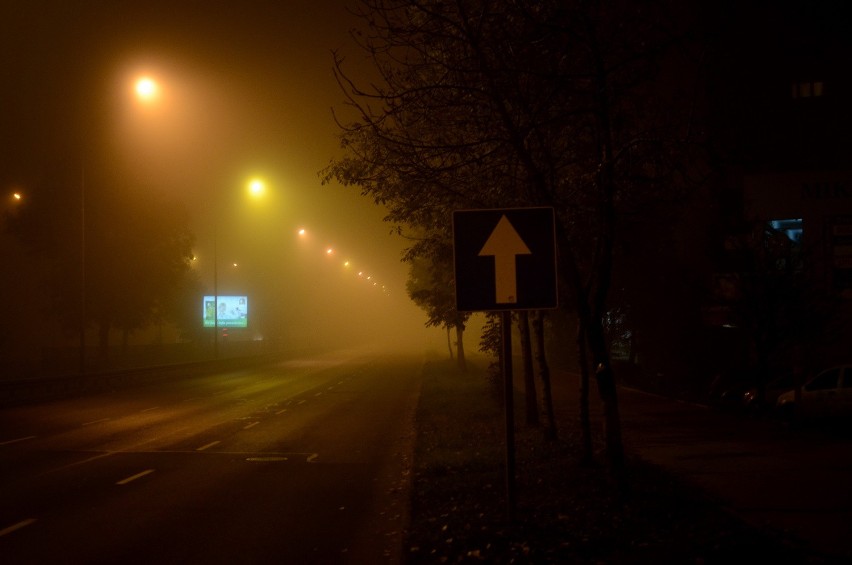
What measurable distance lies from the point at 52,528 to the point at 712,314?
53.1 feet

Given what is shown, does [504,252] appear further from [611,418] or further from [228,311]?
[228,311]

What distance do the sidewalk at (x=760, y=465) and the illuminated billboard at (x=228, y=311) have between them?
40.4 m

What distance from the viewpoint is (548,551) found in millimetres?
6664

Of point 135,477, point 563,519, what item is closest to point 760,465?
point 563,519

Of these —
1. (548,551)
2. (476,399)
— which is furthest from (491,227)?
(476,399)

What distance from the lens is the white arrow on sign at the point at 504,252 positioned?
23.4ft

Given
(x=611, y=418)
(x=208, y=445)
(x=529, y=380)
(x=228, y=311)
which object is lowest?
(x=208, y=445)

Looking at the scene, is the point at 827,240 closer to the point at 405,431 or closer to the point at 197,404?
→ the point at 405,431

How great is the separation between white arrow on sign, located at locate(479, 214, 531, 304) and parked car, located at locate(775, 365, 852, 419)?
12.9 m

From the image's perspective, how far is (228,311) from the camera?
56750 mm

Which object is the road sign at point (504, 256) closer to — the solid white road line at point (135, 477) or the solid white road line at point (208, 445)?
the solid white road line at point (135, 477)

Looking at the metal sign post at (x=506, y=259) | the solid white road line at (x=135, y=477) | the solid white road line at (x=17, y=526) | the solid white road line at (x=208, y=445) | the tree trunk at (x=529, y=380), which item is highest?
the metal sign post at (x=506, y=259)

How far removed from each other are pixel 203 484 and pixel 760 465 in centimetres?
832

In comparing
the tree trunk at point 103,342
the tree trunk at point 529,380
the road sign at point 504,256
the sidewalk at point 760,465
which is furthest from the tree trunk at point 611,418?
the tree trunk at point 103,342
